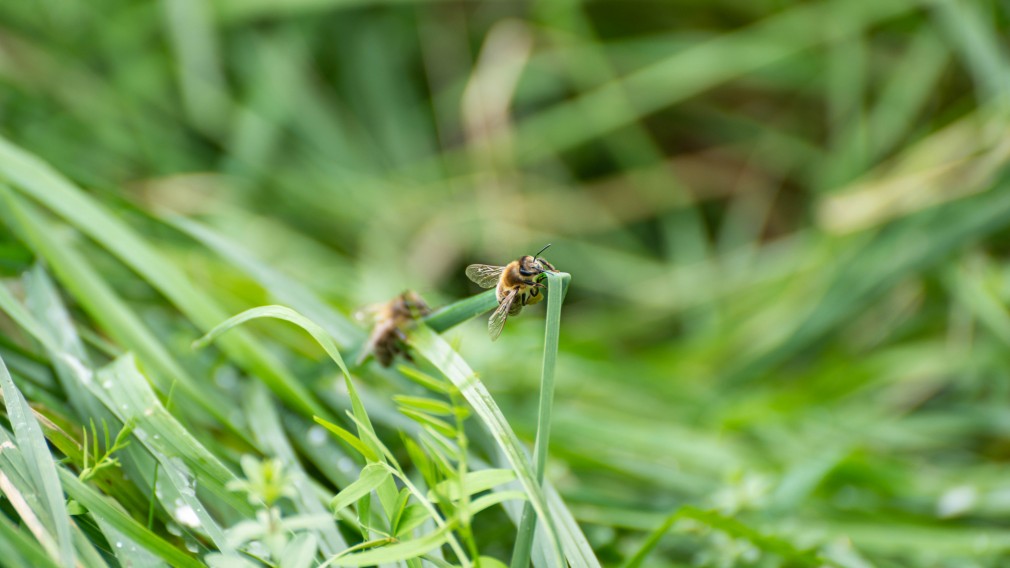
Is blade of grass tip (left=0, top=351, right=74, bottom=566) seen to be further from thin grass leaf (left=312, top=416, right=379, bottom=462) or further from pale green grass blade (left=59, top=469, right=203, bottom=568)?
thin grass leaf (left=312, top=416, right=379, bottom=462)

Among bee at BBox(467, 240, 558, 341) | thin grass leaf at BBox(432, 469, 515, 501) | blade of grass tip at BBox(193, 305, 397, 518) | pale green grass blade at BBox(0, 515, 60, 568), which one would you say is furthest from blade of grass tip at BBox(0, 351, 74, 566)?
Answer: bee at BBox(467, 240, 558, 341)

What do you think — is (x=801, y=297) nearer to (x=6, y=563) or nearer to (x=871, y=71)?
(x=871, y=71)

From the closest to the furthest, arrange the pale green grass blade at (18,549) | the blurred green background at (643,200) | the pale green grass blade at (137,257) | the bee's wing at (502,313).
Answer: the pale green grass blade at (18,549) → the bee's wing at (502,313) → the pale green grass blade at (137,257) → the blurred green background at (643,200)

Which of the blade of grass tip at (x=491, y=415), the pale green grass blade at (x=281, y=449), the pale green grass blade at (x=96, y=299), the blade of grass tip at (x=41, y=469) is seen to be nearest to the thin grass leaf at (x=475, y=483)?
the blade of grass tip at (x=491, y=415)

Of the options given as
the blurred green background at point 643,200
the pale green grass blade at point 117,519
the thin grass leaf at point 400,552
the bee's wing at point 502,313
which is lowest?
the pale green grass blade at point 117,519

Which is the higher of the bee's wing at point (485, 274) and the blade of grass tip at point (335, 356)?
the bee's wing at point (485, 274)

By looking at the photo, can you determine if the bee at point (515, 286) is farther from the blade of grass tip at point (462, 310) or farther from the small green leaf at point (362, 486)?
the small green leaf at point (362, 486)

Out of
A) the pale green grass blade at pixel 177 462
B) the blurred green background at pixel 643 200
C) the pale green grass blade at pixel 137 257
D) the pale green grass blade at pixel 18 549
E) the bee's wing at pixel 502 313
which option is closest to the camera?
the pale green grass blade at pixel 18 549

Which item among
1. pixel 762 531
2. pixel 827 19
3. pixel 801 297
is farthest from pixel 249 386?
pixel 827 19
